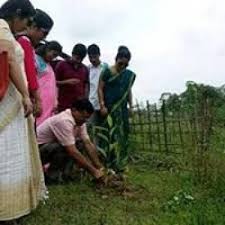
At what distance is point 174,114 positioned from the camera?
9477mm

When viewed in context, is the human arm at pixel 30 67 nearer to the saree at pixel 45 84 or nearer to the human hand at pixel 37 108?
the human hand at pixel 37 108

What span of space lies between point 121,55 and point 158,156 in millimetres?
2272

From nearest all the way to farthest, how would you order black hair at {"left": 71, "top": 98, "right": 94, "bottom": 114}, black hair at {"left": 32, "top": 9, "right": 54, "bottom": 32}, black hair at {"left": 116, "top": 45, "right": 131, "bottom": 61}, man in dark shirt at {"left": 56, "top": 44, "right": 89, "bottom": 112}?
1. black hair at {"left": 32, "top": 9, "right": 54, "bottom": 32}
2. black hair at {"left": 71, "top": 98, "right": 94, "bottom": 114}
3. black hair at {"left": 116, "top": 45, "right": 131, "bottom": 61}
4. man in dark shirt at {"left": 56, "top": 44, "right": 89, "bottom": 112}

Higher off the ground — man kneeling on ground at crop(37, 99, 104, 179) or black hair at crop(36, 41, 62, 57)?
black hair at crop(36, 41, 62, 57)

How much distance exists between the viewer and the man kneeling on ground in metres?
6.16

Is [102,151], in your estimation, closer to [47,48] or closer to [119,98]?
[119,98]

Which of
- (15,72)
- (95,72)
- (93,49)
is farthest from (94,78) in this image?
(15,72)

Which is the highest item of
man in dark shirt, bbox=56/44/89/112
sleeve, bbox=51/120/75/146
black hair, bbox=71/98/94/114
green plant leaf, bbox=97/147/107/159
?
man in dark shirt, bbox=56/44/89/112

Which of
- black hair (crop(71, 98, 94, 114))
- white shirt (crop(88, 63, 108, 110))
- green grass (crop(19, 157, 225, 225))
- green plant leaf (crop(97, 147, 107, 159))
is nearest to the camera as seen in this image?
green grass (crop(19, 157, 225, 225))

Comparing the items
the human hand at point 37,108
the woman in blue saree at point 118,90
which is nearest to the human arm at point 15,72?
the human hand at point 37,108

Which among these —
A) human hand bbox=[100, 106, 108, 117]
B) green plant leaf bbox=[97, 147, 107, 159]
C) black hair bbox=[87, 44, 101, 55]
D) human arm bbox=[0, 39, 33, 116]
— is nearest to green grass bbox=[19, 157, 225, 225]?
green plant leaf bbox=[97, 147, 107, 159]

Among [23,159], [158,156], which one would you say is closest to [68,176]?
[23,159]

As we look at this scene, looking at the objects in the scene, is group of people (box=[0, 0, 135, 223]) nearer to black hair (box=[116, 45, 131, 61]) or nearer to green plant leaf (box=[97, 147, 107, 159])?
black hair (box=[116, 45, 131, 61])

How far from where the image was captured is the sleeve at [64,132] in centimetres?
618
